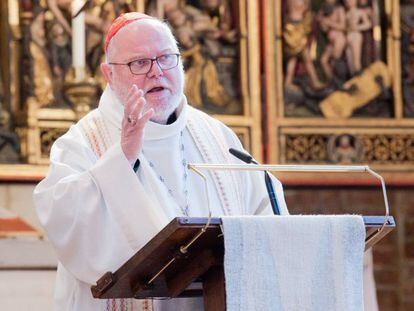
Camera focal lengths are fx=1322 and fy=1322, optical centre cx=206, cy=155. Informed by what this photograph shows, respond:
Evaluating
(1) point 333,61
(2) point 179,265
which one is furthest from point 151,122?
(1) point 333,61

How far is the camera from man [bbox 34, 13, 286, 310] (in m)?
3.40

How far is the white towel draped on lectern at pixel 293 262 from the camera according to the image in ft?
9.89

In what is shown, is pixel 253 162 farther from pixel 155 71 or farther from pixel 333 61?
pixel 333 61

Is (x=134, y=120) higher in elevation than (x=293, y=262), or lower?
higher

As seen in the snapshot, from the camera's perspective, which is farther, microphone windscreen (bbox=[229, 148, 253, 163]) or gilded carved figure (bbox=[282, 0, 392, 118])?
gilded carved figure (bbox=[282, 0, 392, 118])

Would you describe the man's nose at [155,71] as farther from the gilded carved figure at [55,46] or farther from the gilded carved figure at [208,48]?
the gilded carved figure at [208,48]

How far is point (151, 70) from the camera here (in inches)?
140

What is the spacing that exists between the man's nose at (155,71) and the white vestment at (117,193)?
20 cm

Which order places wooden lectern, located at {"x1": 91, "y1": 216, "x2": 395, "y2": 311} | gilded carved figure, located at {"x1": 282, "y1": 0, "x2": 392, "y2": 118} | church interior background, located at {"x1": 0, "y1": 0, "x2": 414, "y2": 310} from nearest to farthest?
wooden lectern, located at {"x1": 91, "y1": 216, "x2": 395, "y2": 311}, church interior background, located at {"x1": 0, "y1": 0, "x2": 414, "y2": 310}, gilded carved figure, located at {"x1": 282, "y1": 0, "x2": 392, "y2": 118}

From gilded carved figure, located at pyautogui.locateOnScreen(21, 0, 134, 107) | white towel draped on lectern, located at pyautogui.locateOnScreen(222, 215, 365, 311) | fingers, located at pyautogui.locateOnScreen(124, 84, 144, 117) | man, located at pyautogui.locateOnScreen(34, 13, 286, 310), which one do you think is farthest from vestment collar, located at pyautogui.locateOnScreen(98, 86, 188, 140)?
gilded carved figure, located at pyautogui.locateOnScreen(21, 0, 134, 107)

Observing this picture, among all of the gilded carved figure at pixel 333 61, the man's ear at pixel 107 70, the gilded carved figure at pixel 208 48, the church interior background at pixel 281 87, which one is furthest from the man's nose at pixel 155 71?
the gilded carved figure at pixel 333 61

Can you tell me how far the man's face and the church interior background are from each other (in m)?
3.47

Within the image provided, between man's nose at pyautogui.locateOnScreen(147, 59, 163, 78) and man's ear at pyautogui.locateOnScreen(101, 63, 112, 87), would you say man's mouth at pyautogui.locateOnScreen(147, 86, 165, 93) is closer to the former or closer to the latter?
man's nose at pyautogui.locateOnScreen(147, 59, 163, 78)

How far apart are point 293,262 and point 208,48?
5.06 metres
